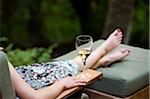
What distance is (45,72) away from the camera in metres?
2.73

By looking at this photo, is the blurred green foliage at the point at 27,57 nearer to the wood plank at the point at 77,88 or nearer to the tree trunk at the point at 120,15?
the wood plank at the point at 77,88

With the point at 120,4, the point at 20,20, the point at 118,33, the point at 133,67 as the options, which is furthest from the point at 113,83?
the point at 20,20

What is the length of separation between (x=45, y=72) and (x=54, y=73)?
2.5 inches

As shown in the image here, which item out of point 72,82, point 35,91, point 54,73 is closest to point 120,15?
point 54,73

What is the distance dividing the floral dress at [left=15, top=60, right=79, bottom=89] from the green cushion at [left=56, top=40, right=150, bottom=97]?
9.1 inches

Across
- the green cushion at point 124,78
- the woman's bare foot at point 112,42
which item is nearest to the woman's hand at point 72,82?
the green cushion at point 124,78

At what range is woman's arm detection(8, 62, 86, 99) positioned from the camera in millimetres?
2404

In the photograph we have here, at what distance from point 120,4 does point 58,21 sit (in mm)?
2716

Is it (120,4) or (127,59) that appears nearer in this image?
(127,59)

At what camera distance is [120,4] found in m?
4.90

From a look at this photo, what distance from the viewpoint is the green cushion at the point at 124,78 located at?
276 cm

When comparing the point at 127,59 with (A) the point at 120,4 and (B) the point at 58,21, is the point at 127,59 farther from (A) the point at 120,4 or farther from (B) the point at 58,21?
(B) the point at 58,21

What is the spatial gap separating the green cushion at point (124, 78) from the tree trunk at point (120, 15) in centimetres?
195

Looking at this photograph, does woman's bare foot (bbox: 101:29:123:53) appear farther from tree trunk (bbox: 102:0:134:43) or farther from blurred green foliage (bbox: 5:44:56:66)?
tree trunk (bbox: 102:0:134:43)
